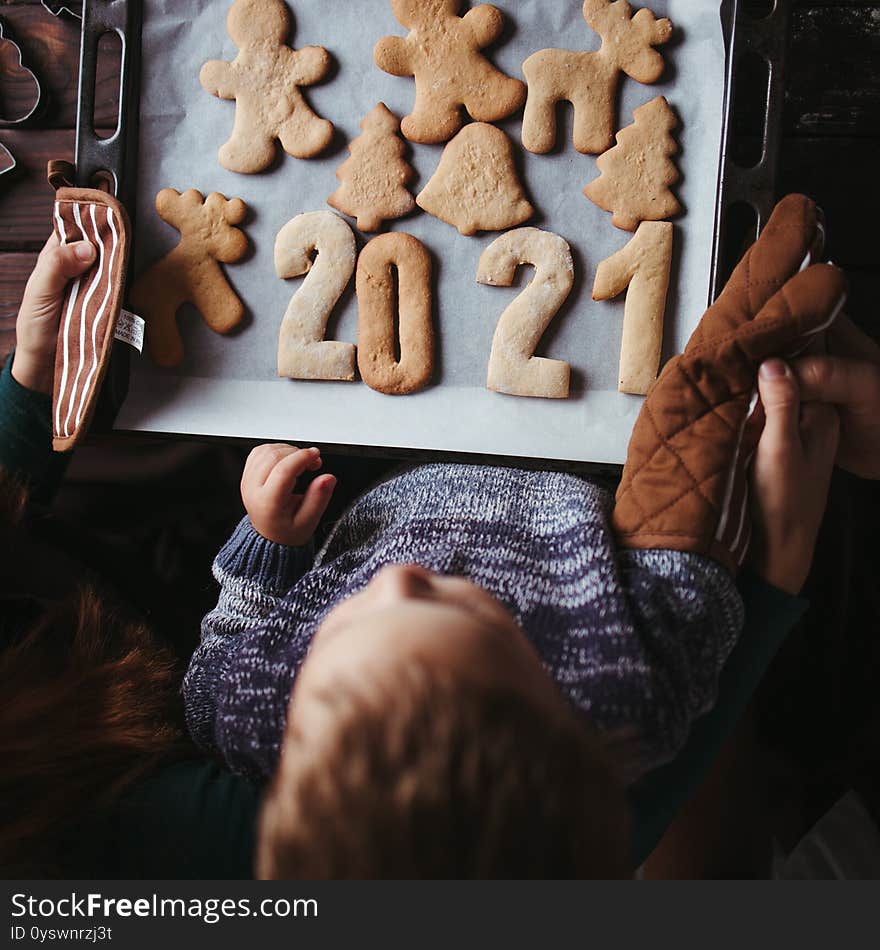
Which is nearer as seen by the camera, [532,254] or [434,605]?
[434,605]

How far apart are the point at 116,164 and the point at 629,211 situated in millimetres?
589

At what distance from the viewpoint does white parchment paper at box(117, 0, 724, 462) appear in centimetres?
78

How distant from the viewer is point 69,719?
0.56 m

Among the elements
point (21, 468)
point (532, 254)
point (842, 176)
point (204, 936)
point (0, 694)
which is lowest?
point (204, 936)

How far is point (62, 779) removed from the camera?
539 millimetres

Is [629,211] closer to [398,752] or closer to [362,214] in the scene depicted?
[362,214]

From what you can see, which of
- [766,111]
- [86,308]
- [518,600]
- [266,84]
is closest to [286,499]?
[518,600]

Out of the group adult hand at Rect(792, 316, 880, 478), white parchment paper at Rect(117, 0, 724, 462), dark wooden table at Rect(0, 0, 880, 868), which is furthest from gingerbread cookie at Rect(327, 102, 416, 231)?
adult hand at Rect(792, 316, 880, 478)

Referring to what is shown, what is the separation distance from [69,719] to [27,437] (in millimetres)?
402

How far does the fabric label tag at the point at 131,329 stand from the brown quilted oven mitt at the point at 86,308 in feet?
0.06

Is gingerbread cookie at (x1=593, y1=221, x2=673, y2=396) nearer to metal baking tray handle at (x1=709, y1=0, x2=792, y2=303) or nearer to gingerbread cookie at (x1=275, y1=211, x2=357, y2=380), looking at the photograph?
metal baking tray handle at (x1=709, y1=0, x2=792, y2=303)

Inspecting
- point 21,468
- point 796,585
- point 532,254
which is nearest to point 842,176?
point 532,254

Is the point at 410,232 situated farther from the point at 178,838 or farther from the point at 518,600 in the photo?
the point at 178,838

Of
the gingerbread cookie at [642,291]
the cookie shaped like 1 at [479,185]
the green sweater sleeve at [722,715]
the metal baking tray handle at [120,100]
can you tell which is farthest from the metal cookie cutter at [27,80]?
the green sweater sleeve at [722,715]
